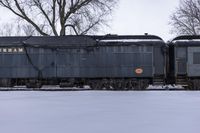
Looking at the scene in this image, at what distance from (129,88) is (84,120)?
680 inches

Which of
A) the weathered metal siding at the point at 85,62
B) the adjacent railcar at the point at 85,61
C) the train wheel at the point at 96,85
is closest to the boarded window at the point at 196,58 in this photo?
the adjacent railcar at the point at 85,61

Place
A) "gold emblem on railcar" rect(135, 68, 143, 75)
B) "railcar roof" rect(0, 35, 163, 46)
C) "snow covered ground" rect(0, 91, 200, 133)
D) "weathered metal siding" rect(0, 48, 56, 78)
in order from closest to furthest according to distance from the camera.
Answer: "snow covered ground" rect(0, 91, 200, 133) → "gold emblem on railcar" rect(135, 68, 143, 75) → "railcar roof" rect(0, 35, 163, 46) → "weathered metal siding" rect(0, 48, 56, 78)

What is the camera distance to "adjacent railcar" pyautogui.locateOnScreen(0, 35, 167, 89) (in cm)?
→ 2752

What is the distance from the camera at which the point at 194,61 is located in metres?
27.2

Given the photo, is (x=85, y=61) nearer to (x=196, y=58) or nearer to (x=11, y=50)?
(x=11, y=50)

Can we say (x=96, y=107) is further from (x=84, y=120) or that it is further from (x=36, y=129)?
(x=36, y=129)

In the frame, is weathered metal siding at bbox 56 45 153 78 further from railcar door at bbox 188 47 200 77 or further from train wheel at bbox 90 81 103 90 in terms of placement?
railcar door at bbox 188 47 200 77

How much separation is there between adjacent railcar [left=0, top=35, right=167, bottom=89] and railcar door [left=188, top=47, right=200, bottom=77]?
1760 mm

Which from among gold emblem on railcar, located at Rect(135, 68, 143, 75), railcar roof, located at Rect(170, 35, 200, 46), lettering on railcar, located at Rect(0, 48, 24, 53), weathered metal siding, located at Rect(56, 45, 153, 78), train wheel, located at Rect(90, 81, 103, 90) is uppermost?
railcar roof, located at Rect(170, 35, 200, 46)

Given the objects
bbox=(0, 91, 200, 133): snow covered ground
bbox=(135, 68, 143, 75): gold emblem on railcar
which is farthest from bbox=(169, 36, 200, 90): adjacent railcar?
bbox=(0, 91, 200, 133): snow covered ground

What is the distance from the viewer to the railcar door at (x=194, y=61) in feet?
88.8

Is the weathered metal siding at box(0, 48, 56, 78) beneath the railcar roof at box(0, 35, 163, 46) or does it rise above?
beneath

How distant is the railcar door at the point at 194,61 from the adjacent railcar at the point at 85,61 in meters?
1.76

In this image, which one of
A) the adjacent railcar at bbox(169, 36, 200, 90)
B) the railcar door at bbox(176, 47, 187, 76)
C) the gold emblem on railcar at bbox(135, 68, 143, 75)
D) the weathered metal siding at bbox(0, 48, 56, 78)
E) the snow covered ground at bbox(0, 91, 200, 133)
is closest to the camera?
the snow covered ground at bbox(0, 91, 200, 133)
